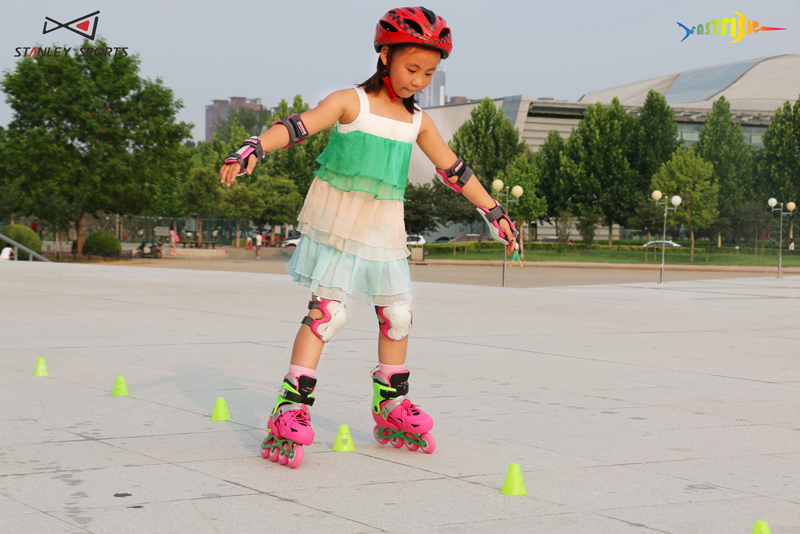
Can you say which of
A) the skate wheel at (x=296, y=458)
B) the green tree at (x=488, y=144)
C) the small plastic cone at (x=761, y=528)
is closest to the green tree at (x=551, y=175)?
the green tree at (x=488, y=144)

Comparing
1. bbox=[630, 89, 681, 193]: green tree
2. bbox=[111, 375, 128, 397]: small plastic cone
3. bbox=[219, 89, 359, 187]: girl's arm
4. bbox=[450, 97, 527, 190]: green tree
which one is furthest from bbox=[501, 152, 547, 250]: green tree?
bbox=[219, 89, 359, 187]: girl's arm

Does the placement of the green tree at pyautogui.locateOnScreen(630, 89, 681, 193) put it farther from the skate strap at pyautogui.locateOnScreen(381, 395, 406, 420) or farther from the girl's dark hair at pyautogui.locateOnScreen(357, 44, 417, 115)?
the skate strap at pyautogui.locateOnScreen(381, 395, 406, 420)

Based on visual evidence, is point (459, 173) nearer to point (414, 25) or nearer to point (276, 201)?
point (414, 25)

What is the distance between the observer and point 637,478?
358 centimetres

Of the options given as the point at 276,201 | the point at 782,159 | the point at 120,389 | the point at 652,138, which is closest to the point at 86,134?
the point at 276,201

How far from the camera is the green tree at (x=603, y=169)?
2228 inches

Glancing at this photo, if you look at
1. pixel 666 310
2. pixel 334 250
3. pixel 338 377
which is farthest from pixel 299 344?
pixel 666 310

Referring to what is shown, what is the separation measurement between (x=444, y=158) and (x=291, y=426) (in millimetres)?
1717

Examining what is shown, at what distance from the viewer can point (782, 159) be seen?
185 feet

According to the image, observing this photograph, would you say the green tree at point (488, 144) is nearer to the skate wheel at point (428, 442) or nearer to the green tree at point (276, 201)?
the green tree at point (276, 201)

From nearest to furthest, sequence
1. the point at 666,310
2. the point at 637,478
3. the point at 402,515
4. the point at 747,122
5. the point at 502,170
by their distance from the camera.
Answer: the point at 402,515 < the point at 637,478 < the point at 666,310 < the point at 502,170 < the point at 747,122

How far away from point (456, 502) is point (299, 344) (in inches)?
45.8

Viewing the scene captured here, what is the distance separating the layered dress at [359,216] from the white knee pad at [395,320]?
4 cm

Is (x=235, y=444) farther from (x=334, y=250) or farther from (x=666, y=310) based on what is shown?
(x=666, y=310)
